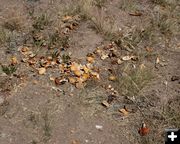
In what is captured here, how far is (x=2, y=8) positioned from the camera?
19.0ft

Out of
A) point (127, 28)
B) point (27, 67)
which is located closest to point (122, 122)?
point (27, 67)

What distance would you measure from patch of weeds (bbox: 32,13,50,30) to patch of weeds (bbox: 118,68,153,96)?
4.85 feet

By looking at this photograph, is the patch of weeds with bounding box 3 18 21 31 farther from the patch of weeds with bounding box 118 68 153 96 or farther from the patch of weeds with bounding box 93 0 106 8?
the patch of weeds with bounding box 118 68 153 96

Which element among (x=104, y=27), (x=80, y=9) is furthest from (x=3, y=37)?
(x=104, y=27)

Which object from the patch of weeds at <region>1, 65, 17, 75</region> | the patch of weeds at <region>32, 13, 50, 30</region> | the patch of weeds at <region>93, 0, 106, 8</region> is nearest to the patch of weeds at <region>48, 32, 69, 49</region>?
the patch of weeds at <region>32, 13, 50, 30</region>

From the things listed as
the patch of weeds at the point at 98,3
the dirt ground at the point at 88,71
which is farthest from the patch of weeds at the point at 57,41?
the patch of weeds at the point at 98,3

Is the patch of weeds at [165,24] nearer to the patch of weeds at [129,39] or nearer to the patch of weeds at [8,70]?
the patch of weeds at [129,39]

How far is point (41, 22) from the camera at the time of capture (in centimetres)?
557

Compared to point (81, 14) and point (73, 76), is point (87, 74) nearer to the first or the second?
point (73, 76)

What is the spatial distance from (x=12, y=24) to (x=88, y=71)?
55.3 inches

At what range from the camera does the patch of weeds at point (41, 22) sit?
5539 mm

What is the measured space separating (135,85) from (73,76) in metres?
0.80

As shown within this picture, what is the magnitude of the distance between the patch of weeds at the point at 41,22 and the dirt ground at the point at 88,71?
15 mm

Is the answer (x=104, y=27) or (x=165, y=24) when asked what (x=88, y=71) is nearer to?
(x=104, y=27)
